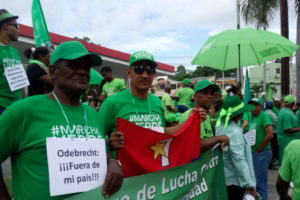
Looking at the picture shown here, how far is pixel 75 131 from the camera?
200cm

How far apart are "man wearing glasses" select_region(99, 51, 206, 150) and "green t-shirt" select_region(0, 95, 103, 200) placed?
1.06 m

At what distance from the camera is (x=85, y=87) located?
2.14 meters

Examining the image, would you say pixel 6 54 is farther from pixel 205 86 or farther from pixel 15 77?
pixel 205 86

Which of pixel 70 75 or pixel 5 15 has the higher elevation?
pixel 5 15

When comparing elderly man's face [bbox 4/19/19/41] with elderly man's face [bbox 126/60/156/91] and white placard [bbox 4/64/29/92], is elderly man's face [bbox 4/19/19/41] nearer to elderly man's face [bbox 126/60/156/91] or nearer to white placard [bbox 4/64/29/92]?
white placard [bbox 4/64/29/92]

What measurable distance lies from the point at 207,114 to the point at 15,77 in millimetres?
2155

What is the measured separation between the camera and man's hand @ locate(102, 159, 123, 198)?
2.07 m

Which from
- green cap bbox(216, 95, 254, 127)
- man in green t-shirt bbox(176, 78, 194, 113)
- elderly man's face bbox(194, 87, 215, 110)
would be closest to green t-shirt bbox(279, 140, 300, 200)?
green cap bbox(216, 95, 254, 127)

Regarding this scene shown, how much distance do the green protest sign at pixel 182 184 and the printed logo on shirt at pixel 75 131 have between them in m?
0.35

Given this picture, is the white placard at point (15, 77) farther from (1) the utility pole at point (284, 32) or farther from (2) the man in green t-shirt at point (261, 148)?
(1) the utility pole at point (284, 32)

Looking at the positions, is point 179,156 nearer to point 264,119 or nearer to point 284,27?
point 264,119

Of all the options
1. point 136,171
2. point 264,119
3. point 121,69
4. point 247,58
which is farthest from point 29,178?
point 121,69

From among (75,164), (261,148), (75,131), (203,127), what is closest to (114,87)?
(261,148)

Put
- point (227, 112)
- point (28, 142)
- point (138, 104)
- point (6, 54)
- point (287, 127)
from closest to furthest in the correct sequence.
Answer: point (28, 142), point (138, 104), point (6, 54), point (227, 112), point (287, 127)
